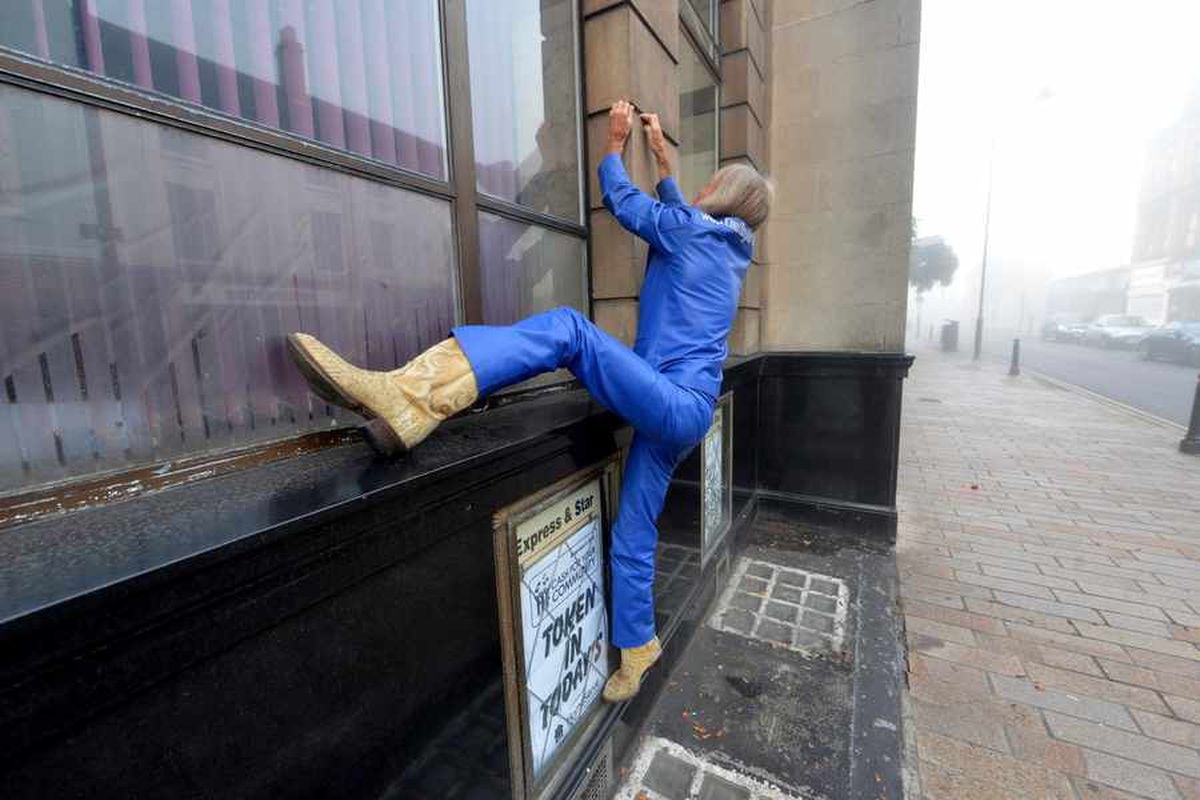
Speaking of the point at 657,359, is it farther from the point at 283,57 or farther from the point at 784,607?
the point at 784,607

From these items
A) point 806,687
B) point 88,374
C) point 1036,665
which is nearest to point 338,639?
point 88,374

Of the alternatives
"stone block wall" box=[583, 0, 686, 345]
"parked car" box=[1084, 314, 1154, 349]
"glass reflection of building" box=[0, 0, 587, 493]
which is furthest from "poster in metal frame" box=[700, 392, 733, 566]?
"parked car" box=[1084, 314, 1154, 349]

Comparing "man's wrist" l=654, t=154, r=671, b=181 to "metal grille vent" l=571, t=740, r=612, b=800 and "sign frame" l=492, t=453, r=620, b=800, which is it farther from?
"metal grille vent" l=571, t=740, r=612, b=800

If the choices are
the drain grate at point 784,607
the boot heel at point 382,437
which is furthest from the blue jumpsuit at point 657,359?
the drain grate at point 784,607

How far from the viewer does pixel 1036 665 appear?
3.07 metres

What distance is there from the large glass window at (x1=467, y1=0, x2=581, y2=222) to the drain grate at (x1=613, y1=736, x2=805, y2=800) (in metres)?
2.64

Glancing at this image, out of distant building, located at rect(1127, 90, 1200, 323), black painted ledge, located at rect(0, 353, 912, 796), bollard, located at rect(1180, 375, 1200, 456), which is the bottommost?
bollard, located at rect(1180, 375, 1200, 456)

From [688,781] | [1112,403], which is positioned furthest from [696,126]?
[1112,403]

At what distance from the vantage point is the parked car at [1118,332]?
2711cm

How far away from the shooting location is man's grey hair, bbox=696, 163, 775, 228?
2.34 meters

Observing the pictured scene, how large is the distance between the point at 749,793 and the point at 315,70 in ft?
10.3

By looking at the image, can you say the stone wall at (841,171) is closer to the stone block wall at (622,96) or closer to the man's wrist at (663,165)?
the stone block wall at (622,96)

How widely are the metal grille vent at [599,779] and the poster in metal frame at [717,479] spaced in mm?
1379

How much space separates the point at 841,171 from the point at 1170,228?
7024 centimetres
